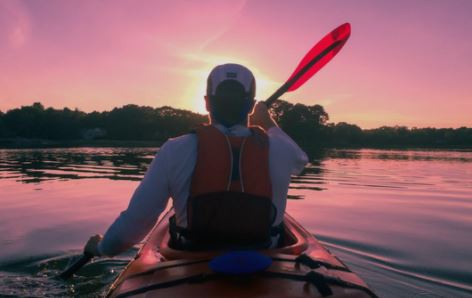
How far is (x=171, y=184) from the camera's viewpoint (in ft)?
8.57

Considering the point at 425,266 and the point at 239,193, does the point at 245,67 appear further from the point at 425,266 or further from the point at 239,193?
the point at 425,266

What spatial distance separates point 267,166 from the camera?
2.71 metres

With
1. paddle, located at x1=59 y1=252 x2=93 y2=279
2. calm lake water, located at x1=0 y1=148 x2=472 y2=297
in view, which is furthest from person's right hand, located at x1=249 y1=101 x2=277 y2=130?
calm lake water, located at x1=0 y1=148 x2=472 y2=297

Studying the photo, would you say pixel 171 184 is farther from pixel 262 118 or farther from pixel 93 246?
pixel 262 118

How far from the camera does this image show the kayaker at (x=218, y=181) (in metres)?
2.57

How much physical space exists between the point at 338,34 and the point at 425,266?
3230 mm

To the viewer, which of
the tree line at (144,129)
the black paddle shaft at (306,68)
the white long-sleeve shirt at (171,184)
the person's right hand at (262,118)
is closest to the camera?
the white long-sleeve shirt at (171,184)

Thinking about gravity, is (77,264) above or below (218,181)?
below

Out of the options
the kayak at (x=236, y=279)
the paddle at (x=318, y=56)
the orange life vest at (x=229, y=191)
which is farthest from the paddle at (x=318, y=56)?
the kayak at (x=236, y=279)

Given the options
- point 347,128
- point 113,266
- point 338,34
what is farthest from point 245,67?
point 347,128

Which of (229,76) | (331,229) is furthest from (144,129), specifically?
(229,76)

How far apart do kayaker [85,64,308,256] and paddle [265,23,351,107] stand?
261 centimetres

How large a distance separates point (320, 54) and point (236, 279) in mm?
4030

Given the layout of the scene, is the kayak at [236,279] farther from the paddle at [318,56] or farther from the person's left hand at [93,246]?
the paddle at [318,56]
